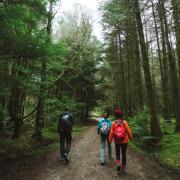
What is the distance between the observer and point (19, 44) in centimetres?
529

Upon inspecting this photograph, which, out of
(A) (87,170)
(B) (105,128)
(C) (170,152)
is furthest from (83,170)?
(C) (170,152)

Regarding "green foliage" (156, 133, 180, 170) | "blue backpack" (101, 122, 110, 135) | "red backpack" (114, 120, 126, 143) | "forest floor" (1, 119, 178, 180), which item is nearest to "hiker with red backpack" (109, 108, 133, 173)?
"red backpack" (114, 120, 126, 143)

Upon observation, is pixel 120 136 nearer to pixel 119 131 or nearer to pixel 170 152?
pixel 119 131

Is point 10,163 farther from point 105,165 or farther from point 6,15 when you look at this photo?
point 6,15

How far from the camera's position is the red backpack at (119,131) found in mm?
4957

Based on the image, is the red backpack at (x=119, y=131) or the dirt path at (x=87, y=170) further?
the red backpack at (x=119, y=131)

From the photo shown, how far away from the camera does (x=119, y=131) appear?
4984 millimetres

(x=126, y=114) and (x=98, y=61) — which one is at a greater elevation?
(x=98, y=61)

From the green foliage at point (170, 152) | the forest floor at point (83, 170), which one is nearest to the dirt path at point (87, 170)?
the forest floor at point (83, 170)

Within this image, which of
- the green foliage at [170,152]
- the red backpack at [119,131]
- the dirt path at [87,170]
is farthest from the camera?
the green foliage at [170,152]

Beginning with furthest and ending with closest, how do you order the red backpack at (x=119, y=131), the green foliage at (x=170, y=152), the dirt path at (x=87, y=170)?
the green foliage at (x=170, y=152) → the red backpack at (x=119, y=131) → the dirt path at (x=87, y=170)

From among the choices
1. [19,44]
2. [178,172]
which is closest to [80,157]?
[178,172]

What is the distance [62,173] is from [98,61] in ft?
62.4

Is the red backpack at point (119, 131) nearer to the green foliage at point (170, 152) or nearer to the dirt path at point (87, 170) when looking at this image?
the dirt path at point (87, 170)
